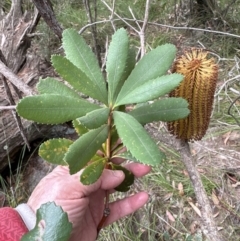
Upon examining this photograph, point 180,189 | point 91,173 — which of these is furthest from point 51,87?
point 180,189

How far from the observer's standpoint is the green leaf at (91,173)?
2.30 feet

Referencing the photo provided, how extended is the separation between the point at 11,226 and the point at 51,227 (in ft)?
1.36

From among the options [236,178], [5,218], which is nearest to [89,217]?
[5,218]

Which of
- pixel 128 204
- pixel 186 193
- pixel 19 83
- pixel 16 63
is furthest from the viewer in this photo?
pixel 16 63

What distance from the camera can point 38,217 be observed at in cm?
56

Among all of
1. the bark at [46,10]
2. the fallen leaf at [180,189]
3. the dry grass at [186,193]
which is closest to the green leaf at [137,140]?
the bark at [46,10]

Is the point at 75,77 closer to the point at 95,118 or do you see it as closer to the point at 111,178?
the point at 95,118

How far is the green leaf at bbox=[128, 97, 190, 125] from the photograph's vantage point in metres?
0.65

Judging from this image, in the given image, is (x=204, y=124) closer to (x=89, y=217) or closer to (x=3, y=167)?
(x=89, y=217)

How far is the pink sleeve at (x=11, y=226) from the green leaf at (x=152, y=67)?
43 cm

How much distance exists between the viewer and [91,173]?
71cm

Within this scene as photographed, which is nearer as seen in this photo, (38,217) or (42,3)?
(38,217)

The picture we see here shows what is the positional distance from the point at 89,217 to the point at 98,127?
605mm

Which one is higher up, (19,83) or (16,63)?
(19,83)
